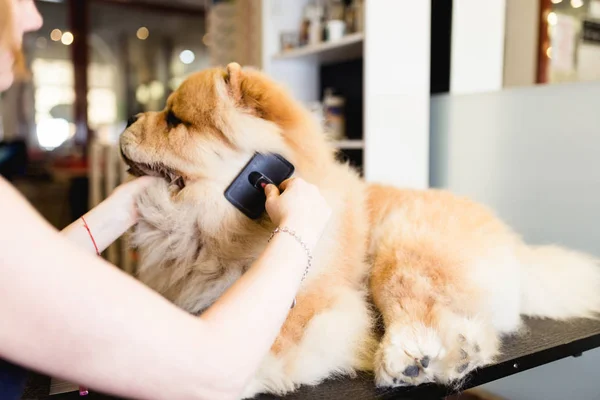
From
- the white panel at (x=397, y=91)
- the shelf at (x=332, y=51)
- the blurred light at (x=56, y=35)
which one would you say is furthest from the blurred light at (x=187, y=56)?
the white panel at (x=397, y=91)

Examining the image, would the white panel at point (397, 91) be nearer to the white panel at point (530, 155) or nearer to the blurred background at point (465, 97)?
the blurred background at point (465, 97)

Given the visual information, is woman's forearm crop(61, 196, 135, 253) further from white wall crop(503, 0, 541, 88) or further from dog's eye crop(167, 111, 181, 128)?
white wall crop(503, 0, 541, 88)

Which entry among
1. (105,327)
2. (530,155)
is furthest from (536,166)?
(105,327)

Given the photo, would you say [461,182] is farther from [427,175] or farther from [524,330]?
[524,330]

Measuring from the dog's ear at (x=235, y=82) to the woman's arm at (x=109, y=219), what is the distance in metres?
0.29

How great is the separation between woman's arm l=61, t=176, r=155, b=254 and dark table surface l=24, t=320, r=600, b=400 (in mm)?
319

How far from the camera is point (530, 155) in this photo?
1.83 metres

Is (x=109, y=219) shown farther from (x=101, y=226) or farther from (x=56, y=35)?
(x=56, y=35)

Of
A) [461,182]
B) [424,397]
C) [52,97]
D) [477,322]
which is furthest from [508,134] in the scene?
[52,97]

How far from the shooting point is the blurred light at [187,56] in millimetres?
7141

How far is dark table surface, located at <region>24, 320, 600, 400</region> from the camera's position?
93 cm

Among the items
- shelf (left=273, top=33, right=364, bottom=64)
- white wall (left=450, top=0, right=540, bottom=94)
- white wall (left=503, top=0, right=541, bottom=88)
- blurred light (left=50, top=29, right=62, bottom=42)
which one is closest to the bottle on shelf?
shelf (left=273, top=33, right=364, bottom=64)

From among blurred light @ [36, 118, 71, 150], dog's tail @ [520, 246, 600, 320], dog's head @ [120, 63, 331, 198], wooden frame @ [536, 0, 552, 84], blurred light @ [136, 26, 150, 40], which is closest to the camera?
dog's head @ [120, 63, 331, 198]

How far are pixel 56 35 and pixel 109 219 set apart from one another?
6.05 m
